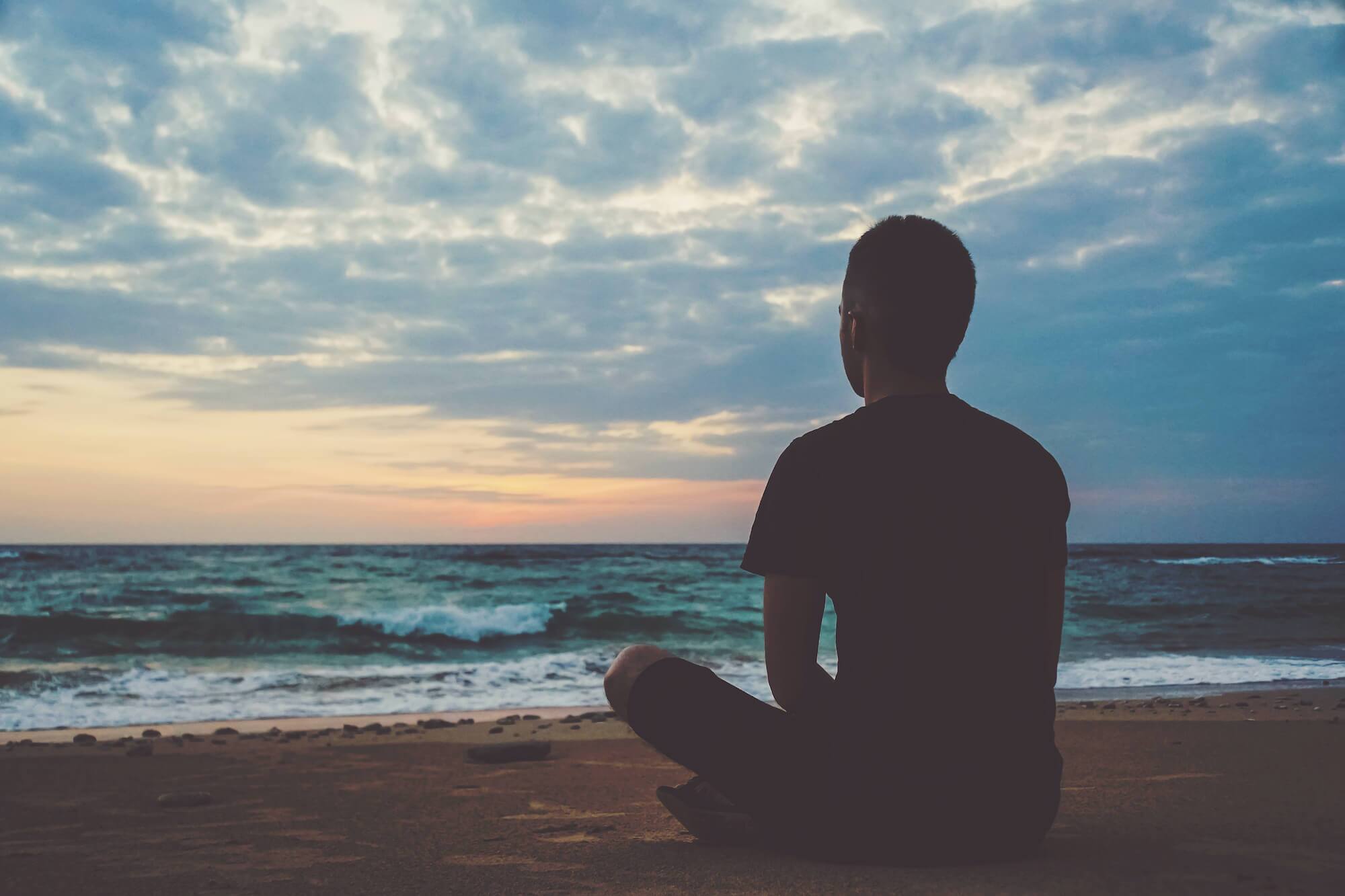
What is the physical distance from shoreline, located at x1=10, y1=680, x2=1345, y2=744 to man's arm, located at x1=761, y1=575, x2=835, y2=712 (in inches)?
240

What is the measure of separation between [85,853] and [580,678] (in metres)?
9.29

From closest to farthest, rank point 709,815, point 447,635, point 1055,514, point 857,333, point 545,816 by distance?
point 1055,514 → point 857,333 → point 709,815 → point 545,816 → point 447,635

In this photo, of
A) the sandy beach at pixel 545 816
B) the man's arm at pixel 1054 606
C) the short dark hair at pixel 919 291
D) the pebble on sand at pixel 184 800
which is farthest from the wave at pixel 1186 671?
the short dark hair at pixel 919 291

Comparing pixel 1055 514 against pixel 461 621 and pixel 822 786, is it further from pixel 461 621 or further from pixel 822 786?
pixel 461 621

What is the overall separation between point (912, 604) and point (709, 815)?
3.24 ft

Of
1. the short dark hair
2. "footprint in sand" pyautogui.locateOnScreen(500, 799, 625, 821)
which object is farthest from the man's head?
"footprint in sand" pyautogui.locateOnScreen(500, 799, 625, 821)

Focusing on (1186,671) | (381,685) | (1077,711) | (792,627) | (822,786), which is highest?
(792,627)

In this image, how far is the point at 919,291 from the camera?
2303 mm

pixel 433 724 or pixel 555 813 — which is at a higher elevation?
pixel 555 813

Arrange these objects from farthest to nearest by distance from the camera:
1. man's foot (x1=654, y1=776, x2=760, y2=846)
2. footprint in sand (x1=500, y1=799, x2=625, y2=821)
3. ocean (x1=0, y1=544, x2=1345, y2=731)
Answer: ocean (x1=0, y1=544, x2=1345, y2=731), footprint in sand (x1=500, y1=799, x2=625, y2=821), man's foot (x1=654, y1=776, x2=760, y2=846)

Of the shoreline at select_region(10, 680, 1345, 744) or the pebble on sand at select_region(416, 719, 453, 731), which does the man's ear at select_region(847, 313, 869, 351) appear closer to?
the shoreline at select_region(10, 680, 1345, 744)

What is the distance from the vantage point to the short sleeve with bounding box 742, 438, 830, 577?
215cm

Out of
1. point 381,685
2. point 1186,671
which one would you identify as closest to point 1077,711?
point 1186,671

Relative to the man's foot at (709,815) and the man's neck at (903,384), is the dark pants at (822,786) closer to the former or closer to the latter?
the man's foot at (709,815)
